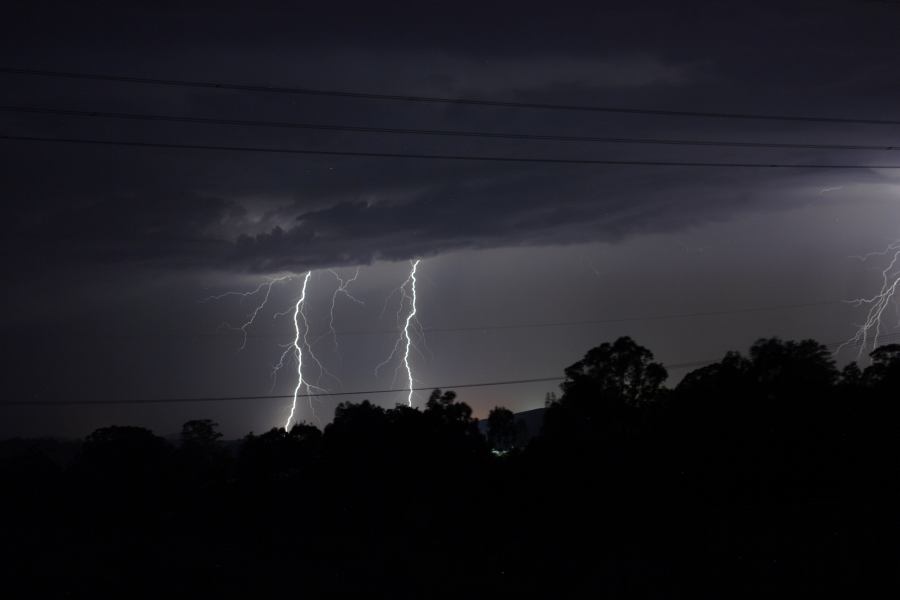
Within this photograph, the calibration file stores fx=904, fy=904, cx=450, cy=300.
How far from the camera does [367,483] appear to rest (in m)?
34.6

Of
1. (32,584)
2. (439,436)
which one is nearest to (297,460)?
(439,436)

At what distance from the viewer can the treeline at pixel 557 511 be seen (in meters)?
20.9

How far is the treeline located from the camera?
822 inches

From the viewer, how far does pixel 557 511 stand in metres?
27.0

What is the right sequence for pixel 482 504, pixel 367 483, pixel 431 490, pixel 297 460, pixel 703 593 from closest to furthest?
1. pixel 703 593
2. pixel 482 504
3. pixel 431 490
4. pixel 367 483
5. pixel 297 460

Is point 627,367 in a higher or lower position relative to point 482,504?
higher

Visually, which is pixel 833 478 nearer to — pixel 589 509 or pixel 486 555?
pixel 589 509

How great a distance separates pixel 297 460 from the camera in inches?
1778

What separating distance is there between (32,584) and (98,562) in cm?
290

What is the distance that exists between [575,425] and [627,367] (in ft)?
35.1

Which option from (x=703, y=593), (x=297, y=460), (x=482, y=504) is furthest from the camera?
(x=297, y=460)

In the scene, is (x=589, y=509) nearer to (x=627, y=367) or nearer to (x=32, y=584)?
(x=32, y=584)

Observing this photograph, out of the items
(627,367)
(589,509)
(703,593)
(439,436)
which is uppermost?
(627,367)

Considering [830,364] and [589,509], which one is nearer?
[589,509]
